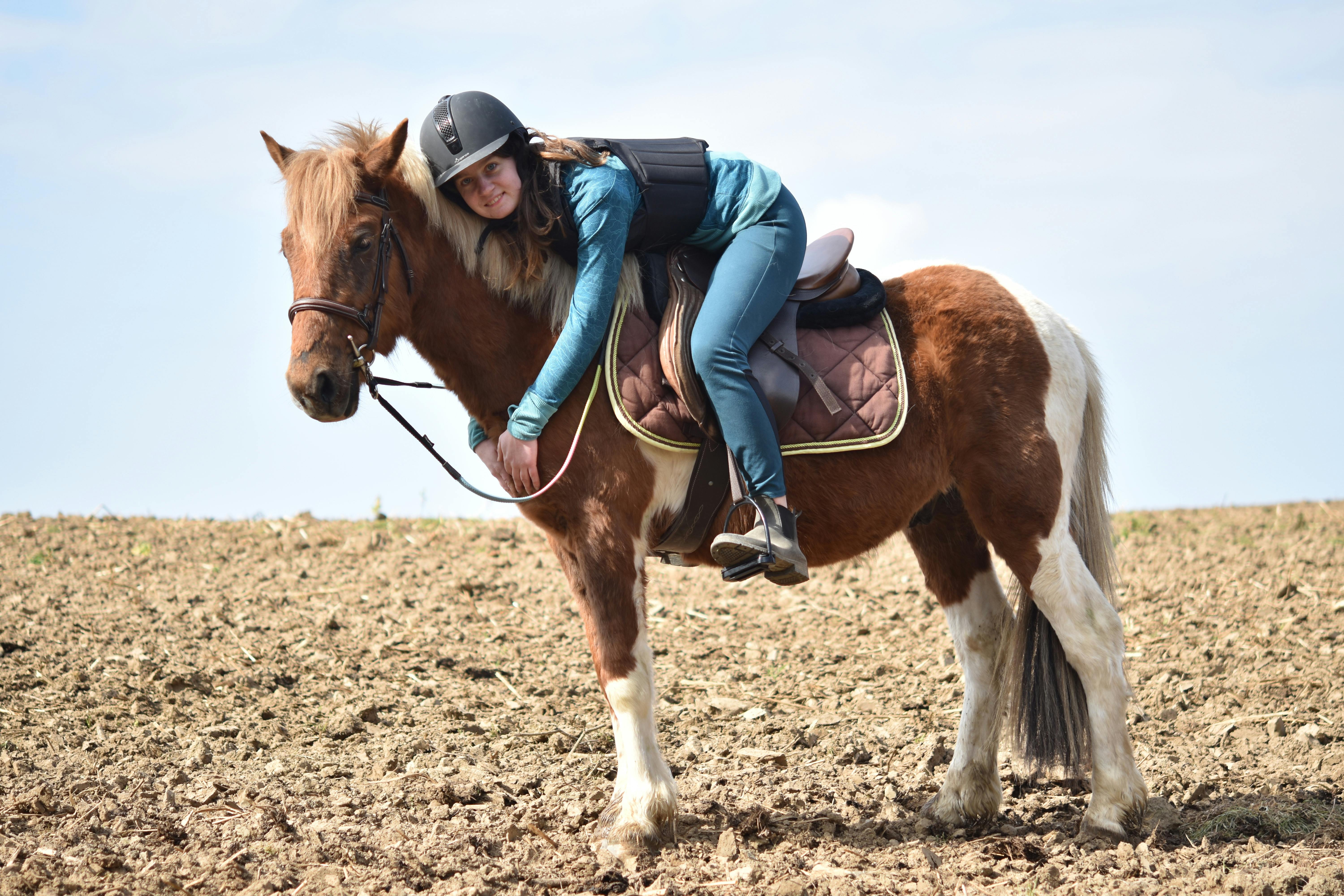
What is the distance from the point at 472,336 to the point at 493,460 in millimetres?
455

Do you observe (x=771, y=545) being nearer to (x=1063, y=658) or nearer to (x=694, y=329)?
(x=694, y=329)

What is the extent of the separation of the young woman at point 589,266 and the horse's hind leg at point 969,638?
1.01 metres

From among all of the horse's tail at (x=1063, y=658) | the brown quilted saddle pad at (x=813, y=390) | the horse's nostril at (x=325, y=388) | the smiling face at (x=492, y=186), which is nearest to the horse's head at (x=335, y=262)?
the horse's nostril at (x=325, y=388)

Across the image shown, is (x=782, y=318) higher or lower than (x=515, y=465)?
higher

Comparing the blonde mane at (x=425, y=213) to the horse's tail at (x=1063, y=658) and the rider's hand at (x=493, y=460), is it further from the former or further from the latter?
the horse's tail at (x=1063, y=658)

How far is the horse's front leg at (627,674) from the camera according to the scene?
3557mm

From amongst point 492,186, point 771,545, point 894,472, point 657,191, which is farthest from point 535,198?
point 894,472

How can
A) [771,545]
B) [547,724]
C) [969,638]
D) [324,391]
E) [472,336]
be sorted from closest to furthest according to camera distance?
[324,391] < [771,545] < [472,336] < [969,638] < [547,724]

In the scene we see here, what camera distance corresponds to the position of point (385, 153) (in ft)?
11.2

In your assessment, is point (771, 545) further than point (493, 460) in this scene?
Result: No

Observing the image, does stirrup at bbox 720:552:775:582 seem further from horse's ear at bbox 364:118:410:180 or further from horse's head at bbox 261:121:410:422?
horse's ear at bbox 364:118:410:180

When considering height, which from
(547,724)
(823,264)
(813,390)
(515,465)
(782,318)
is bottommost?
(547,724)

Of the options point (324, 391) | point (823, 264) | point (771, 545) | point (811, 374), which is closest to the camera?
point (324, 391)

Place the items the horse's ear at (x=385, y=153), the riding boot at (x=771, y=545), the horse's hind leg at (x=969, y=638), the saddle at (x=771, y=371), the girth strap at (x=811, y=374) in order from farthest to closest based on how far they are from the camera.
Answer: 1. the horse's hind leg at (x=969, y=638)
2. the girth strap at (x=811, y=374)
3. the saddle at (x=771, y=371)
4. the riding boot at (x=771, y=545)
5. the horse's ear at (x=385, y=153)
